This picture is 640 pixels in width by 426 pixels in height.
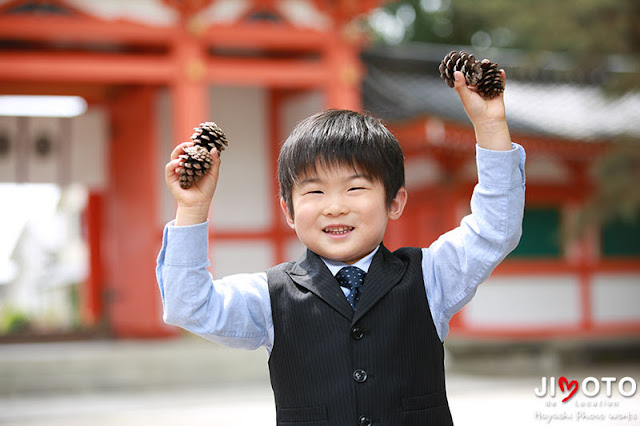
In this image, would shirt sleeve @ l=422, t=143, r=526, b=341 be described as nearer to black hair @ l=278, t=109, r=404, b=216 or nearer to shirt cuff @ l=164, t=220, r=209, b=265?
black hair @ l=278, t=109, r=404, b=216

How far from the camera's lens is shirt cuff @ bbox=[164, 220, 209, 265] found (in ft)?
5.21

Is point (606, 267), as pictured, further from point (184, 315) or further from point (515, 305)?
point (184, 315)

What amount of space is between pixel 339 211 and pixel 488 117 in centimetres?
36

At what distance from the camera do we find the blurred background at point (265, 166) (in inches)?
295

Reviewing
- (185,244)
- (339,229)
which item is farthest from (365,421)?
(185,244)

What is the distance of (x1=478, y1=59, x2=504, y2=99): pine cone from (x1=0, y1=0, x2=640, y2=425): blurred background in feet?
14.5

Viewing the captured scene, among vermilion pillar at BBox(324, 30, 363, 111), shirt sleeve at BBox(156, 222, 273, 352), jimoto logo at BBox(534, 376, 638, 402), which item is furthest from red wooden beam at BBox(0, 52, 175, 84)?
shirt sleeve at BBox(156, 222, 273, 352)

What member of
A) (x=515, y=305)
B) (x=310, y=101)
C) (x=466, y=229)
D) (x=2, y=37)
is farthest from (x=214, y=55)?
(x=466, y=229)

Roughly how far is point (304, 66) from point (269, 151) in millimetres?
1699

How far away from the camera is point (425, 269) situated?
1.79 m

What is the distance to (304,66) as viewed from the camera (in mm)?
8375

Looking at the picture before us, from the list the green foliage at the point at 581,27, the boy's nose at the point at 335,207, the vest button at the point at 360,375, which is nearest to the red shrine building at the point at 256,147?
the green foliage at the point at 581,27

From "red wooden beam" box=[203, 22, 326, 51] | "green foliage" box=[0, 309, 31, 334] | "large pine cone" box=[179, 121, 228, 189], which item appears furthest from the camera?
"green foliage" box=[0, 309, 31, 334]

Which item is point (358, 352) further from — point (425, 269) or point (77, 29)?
point (77, 29)
